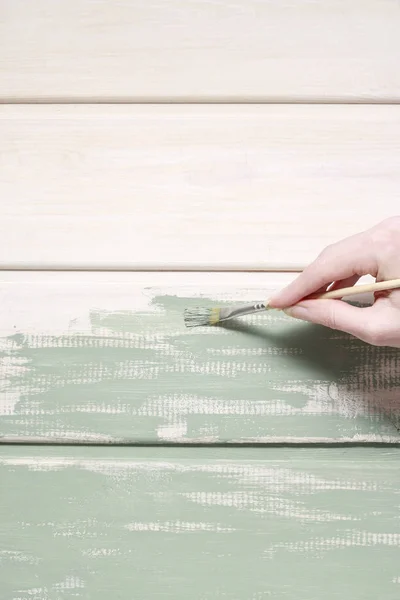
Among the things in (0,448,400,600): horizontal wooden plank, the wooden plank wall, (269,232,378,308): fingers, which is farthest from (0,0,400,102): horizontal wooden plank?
(0,448,400,600): horizontal wooden plank

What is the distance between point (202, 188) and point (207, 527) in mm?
365

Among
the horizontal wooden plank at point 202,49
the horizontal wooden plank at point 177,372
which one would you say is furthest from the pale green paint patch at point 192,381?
the horizontal wooden plank at point 202,49

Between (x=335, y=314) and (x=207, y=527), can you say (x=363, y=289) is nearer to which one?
(x=335, y=314)

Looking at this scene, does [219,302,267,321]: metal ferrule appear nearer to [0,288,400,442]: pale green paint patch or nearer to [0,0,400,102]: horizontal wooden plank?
[0,288,400,442]: pale green paint patch

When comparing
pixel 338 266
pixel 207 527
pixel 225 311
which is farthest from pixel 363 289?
pixel 207 527

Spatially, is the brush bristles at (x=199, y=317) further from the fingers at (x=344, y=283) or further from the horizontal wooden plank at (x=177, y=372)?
the fingers at (x=344, y=283)

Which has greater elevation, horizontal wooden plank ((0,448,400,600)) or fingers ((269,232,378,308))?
fingers ((269,232,378,308))

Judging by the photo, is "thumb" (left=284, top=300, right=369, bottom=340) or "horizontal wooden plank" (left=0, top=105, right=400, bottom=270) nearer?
"thumb" (left=284, top=300, right=369, bottom=340)

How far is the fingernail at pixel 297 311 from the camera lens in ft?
1.80

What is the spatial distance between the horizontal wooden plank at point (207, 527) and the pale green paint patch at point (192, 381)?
0.11 feet

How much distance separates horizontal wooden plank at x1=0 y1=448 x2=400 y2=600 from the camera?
590 mm

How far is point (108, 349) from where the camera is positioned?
606 millimetres

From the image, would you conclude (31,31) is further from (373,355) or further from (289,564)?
(289,564)

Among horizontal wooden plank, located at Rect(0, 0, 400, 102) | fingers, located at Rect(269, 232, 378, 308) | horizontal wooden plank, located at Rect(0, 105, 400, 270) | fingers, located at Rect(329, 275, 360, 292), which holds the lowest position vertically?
fingers, located at Rect(329, 275, 360, 292)
